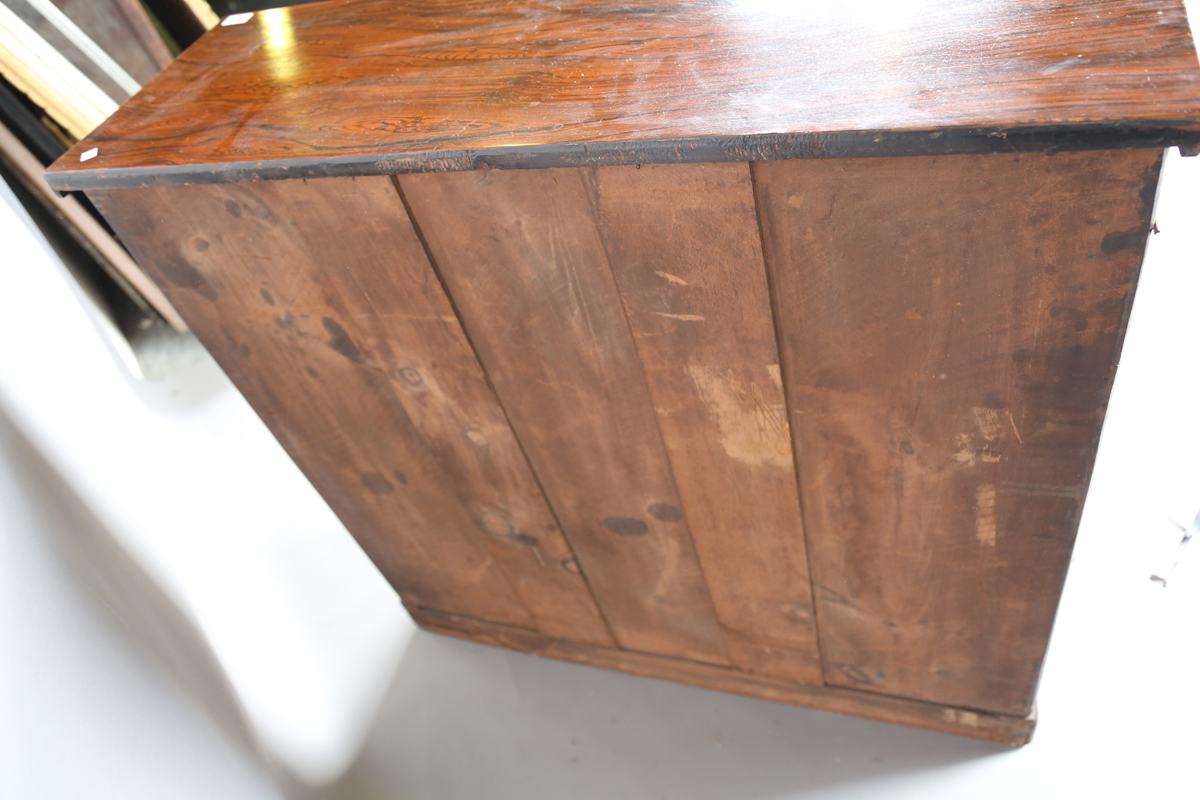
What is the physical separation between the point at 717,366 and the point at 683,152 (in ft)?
0.83

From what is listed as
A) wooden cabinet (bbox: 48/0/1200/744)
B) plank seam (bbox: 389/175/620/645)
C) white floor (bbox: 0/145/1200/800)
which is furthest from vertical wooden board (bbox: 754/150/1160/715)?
plank seam (bbox: 389/175/620/645)

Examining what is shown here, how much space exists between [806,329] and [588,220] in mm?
237

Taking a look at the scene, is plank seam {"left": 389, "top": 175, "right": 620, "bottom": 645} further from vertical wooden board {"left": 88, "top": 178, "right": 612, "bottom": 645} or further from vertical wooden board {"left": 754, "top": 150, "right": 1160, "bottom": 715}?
vertical wooden board {"left": 754, "top": 150, "right": 1160, "bottom": 715}

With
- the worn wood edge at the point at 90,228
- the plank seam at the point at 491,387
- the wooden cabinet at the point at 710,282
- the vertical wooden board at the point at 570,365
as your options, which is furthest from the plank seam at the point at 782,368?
the worn wood edge at the point at 90,228

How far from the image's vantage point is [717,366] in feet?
2.87

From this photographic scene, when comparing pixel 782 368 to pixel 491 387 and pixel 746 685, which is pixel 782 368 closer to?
pixel 491 387

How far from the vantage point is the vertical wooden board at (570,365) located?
0.82m

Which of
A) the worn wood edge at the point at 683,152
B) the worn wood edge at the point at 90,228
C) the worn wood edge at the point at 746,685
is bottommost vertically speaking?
the worn wood edge at the point at 746,685

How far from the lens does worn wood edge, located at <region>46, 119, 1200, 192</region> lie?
1.92ft

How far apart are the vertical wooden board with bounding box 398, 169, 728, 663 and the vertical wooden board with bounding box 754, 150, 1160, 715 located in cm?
18

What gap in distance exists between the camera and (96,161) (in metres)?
0.95

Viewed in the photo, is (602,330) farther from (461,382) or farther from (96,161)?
(96,161)

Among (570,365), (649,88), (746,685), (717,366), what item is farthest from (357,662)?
(649,88)

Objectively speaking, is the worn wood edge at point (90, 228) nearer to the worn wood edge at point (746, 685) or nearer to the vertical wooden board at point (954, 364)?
the worn wood edge at point (746, 685)
